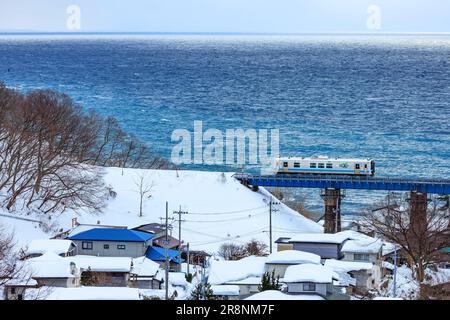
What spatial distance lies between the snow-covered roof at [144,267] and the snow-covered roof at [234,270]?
0.92 m

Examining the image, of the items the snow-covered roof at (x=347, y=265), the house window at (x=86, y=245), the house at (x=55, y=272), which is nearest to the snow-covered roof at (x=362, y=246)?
the snow-covered roof at (x=347, y=265)

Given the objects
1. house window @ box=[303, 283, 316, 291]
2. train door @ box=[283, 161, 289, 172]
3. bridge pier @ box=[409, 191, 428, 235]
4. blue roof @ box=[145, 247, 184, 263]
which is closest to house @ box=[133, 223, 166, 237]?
blue roof @ box=[145, 247, 184, 263]

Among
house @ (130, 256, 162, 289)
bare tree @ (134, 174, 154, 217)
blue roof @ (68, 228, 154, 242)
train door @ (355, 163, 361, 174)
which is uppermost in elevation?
train door @ (355, 163, 361, 174)

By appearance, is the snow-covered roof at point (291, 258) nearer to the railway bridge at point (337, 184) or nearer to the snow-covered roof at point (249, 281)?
the snow-covered roof at point (249, 281)

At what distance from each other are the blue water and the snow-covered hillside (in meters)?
2.85

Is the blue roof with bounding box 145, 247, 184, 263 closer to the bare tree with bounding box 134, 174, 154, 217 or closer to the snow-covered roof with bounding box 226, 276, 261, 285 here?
the bare tree with bounding box 134, 174, 154, 217

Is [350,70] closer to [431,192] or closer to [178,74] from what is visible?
[178,74]

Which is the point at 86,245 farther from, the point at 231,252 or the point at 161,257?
the point at 231,252

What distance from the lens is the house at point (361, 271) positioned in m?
10.1

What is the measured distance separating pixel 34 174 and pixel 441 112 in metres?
19.2

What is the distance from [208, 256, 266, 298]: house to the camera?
831 cm

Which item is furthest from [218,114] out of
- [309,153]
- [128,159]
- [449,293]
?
[449,293]

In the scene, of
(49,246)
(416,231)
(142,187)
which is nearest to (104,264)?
(49,246)

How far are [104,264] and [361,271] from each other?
10.3 ft
